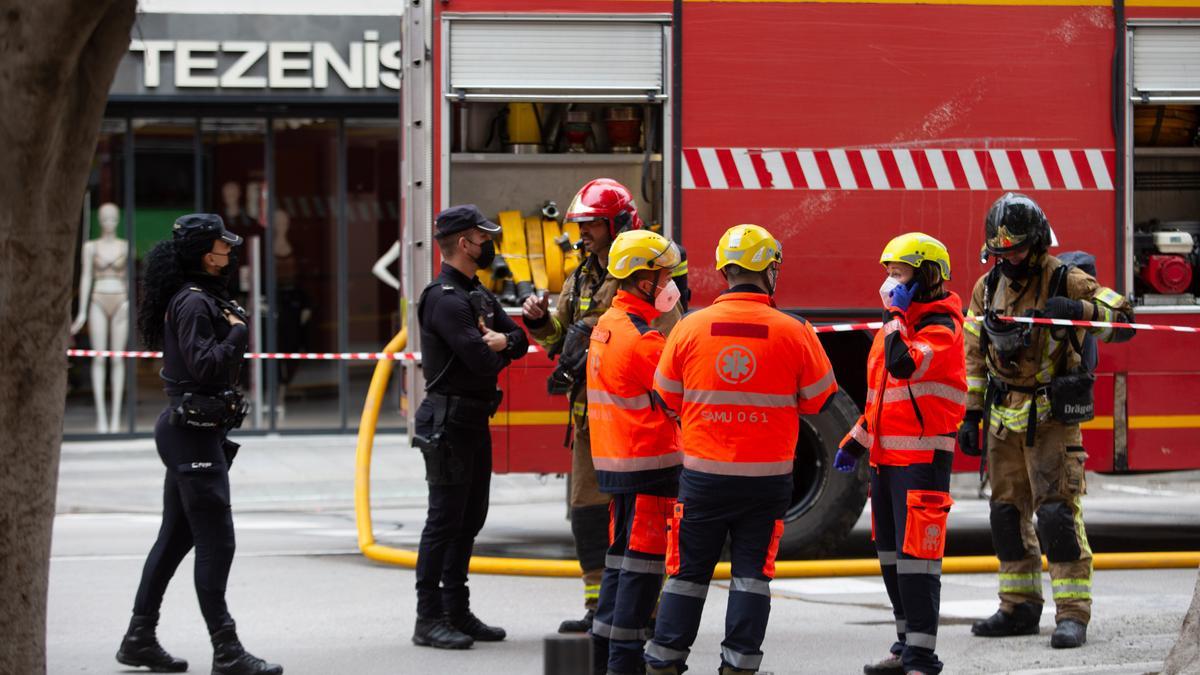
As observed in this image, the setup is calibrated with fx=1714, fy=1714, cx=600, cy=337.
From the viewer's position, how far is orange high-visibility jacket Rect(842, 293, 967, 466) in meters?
6.53

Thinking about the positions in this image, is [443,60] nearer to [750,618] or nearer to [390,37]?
[750,618]

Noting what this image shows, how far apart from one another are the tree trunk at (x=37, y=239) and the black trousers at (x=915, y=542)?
3.11 metres

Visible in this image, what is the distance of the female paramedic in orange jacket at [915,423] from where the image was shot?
641cm

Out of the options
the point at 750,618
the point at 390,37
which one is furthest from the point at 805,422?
the point at 390,37

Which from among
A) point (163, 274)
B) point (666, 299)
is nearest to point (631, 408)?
point (666, 299)

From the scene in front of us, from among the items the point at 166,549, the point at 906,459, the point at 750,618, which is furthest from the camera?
the point at 166,549

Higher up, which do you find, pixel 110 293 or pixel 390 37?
pixel 390 37

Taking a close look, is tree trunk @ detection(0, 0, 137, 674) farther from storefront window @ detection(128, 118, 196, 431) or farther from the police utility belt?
storefront window @ detection(128, 118, 196, 431)

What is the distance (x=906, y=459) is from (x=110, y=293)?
429 inches

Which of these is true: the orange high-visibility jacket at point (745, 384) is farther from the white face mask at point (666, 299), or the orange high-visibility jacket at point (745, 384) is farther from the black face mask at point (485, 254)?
the black face mask at point (485, 254)

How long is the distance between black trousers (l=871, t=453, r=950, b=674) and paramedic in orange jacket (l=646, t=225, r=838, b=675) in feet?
2.37

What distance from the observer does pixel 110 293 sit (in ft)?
51.9

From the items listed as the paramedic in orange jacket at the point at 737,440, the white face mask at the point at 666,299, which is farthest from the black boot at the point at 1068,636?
the white face mask at the point at 666,299

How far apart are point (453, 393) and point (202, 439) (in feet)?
3.76
